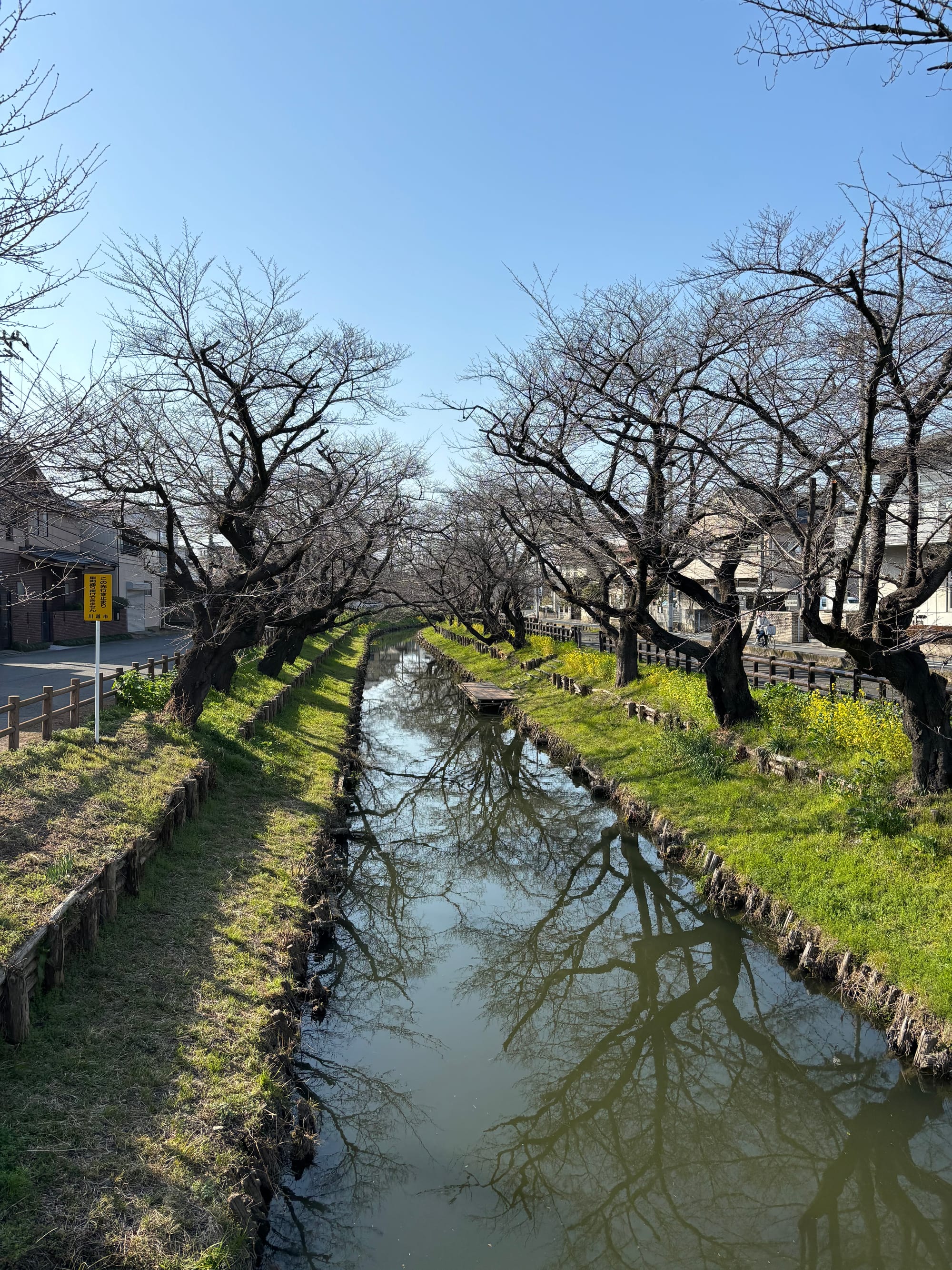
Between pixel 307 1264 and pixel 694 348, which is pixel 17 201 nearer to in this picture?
pixel 307 1264

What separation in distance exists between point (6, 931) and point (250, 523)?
9.85 metres

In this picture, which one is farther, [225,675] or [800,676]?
[800,676]

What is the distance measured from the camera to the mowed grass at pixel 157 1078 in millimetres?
4145

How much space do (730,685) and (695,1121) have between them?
914 centimetres

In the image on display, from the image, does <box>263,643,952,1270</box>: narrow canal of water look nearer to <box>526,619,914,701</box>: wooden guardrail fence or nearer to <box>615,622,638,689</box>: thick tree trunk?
<box>526,619,914,701</box>: wooden guardrail fence

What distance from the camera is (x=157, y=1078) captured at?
536cm

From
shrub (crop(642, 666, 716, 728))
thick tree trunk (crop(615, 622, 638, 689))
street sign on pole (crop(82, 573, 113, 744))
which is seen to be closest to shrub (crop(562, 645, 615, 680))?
thick tree trunk (crop(615, 622, 638, 689))

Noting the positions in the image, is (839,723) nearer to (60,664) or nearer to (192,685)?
(192,685)

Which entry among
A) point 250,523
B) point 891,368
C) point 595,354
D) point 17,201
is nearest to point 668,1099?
point 891,368

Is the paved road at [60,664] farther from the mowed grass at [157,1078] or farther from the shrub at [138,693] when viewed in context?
the mowed grass at [157,1078]

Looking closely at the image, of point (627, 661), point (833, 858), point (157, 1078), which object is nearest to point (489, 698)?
point (627, 661)

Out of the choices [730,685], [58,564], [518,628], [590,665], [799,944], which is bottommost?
[799,944]

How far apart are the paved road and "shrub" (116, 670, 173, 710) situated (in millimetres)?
958

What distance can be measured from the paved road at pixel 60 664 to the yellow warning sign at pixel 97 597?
2.21 metres
